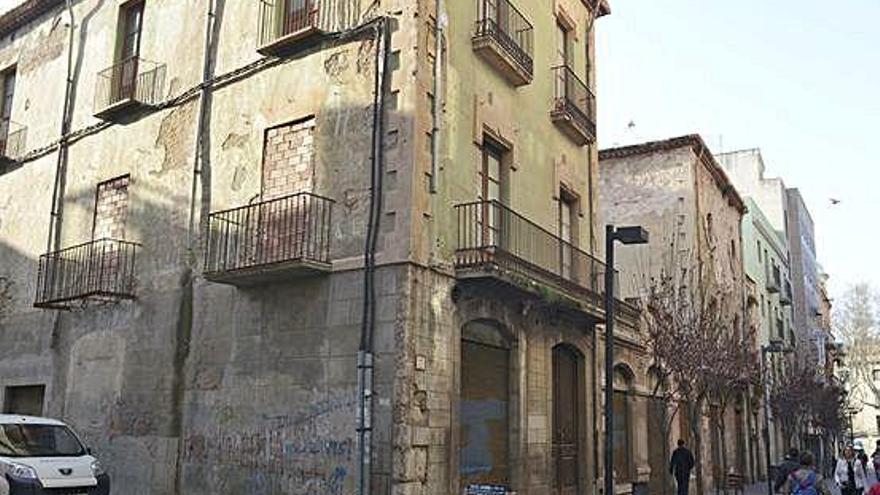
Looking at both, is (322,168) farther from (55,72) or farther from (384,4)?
(55,72)

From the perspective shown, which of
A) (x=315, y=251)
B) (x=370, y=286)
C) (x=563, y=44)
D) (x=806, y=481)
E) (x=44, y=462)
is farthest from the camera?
(x=563, y=44)

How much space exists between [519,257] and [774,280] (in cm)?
2846

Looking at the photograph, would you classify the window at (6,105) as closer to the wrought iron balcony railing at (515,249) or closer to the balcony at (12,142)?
the balcony at (12,142)

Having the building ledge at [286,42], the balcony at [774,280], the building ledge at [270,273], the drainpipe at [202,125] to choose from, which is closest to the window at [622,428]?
the building ledge at [270,273]

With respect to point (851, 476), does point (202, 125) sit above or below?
above

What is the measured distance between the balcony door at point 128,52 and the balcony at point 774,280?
2918 cm

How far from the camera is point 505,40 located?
14.2 meters

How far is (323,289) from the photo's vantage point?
482 inches

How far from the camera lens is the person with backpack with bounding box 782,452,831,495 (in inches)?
409

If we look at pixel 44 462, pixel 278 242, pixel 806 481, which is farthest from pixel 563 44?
pixel 44 462

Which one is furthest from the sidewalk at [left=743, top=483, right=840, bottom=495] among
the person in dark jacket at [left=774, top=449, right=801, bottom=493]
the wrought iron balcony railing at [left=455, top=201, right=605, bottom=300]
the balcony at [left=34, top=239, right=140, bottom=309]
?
the balcony at [left=34, top=239, right=140, bottom=309]

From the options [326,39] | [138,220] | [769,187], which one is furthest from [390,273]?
[769,187]

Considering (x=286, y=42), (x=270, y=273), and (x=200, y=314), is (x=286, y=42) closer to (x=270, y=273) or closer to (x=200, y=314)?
(x=270, y=273)

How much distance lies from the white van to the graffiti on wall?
5.81 feet
